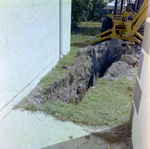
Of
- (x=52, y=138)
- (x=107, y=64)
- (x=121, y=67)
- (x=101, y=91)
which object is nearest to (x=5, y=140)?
(x=52, y=138)

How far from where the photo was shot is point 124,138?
2.51m

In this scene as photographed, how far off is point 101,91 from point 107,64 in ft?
14.3

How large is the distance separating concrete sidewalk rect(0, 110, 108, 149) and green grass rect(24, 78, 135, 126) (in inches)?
5.8

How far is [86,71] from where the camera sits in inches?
261

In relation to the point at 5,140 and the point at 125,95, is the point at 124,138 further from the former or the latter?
the point at 125,95

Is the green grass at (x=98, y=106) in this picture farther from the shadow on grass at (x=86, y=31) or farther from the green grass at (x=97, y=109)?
the shadow on grass at (x=86, y=31)

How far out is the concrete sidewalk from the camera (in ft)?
7.91

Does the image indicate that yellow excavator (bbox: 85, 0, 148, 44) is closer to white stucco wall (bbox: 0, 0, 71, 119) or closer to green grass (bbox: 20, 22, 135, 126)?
green grass (bbox: 20, 22, 135, 126)

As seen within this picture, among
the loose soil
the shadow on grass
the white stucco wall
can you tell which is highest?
the white stucco wall

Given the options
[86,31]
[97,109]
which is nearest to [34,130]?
[97,109]

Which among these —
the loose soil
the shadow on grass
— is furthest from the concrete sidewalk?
the shadow on grass

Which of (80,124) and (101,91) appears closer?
(80,124)

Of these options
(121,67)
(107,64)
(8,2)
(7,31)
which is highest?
(8,2)

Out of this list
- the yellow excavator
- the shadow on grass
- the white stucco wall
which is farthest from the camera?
the shadow on grass
